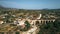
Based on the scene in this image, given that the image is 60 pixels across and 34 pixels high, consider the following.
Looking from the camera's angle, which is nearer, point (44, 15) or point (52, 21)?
point (52, 21)

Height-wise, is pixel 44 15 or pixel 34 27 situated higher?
pixel 44 15

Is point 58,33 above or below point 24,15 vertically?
below

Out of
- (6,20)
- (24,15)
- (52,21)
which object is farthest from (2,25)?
(52,21)

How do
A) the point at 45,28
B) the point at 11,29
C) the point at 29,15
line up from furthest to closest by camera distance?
the point at 29,15, the point at 45,28, the point at 11,29

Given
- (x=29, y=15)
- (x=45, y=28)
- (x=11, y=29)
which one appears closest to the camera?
(x=11, y=29)

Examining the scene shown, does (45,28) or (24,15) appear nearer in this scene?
(45,28)

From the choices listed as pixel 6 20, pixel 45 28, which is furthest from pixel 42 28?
pixel 6 20

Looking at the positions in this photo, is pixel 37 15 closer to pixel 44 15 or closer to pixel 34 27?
pixel 44 15

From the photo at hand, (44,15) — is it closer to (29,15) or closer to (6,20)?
(29,15)
